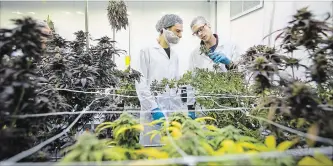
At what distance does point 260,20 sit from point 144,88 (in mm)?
1855

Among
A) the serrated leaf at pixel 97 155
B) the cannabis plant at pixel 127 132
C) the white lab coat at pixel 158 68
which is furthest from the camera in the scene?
the white lab coat at pixel 158 68

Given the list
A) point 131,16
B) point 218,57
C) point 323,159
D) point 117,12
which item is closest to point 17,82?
point 323,159

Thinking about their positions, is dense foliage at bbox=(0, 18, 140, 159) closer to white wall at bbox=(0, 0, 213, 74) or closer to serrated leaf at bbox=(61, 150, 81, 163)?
serrated leaf at bbox=(61, 150, 81, 163)

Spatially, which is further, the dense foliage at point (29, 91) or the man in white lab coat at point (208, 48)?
the man in white lab coat at point (208, 48)

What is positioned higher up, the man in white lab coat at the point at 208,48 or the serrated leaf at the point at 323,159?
the man in white lab coat at the point at 208,48

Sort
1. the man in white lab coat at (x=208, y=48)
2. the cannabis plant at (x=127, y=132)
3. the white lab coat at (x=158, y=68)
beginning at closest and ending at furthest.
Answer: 1. the cannabis plant at (x=127, y=132)
2. the white lab coat at (x=158, y=68)
3. the man in white lab coat at (x=208, y=48)

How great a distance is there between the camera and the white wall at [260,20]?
1802mm

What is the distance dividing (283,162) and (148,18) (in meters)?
5.03

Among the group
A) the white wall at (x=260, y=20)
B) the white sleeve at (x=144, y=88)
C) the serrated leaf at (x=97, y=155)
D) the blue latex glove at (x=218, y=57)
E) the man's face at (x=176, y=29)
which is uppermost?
the white wall at (x=260, y=20)

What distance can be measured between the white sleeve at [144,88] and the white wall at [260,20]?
3.28 feet

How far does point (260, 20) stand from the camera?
306 centimetres

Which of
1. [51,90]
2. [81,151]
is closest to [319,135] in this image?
[81,151]

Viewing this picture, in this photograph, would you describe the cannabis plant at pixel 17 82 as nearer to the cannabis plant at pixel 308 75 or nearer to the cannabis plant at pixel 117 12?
the cannabis plant at pixel 308 75

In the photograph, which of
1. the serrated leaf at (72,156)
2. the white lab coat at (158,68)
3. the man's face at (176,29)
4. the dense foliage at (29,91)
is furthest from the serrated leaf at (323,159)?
the man's face at (176,29)
